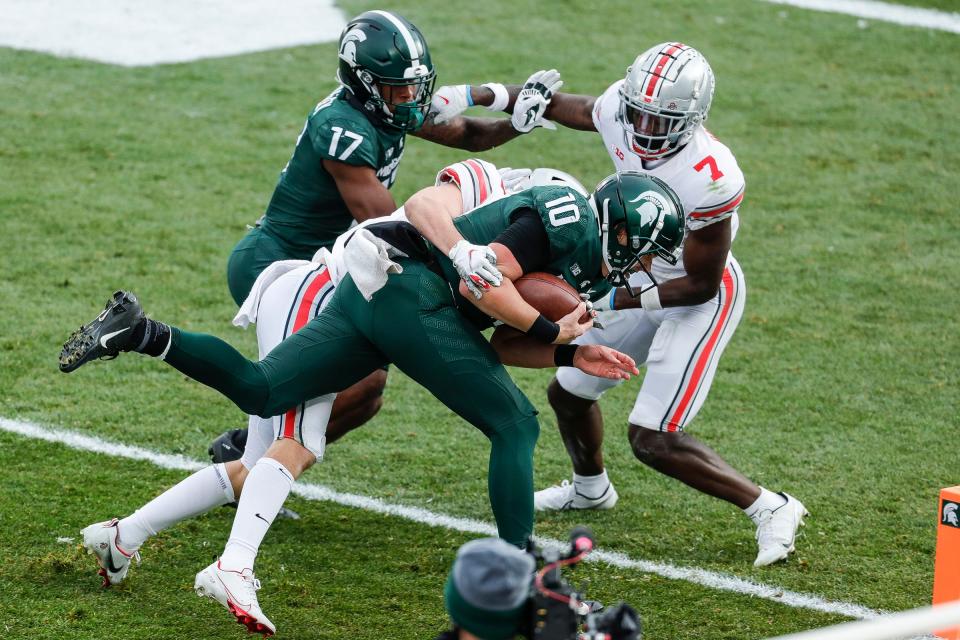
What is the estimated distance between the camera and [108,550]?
4.34 m

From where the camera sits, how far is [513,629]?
270cm

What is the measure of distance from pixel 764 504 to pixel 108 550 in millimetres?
→ 2400

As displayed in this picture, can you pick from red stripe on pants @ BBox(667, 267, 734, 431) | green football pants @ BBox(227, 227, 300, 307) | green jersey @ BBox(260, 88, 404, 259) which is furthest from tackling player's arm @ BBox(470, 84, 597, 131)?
green football pants @ BBox(227, 227, 300, 307)

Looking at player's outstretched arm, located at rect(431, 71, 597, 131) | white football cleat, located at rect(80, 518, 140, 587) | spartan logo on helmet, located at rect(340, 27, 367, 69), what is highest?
spartan logo on helmet, located at rect(340, 27, 367, 69)

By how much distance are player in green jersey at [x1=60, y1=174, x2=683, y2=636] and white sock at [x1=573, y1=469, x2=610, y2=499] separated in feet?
3.94

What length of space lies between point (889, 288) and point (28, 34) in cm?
750

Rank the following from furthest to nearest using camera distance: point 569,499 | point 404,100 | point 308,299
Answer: point 569,499, point 404,100, point 308,299

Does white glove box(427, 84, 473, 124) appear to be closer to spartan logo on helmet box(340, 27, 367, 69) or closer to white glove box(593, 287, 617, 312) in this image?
spartan logo on helmet box(340, 27, 367, 69)

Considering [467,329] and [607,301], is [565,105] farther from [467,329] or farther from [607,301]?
[467,329]

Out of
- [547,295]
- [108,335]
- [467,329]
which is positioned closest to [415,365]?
[467,329]

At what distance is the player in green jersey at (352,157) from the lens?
4.92m

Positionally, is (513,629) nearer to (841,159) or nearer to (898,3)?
(841,159)

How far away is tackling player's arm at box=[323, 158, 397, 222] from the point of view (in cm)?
493

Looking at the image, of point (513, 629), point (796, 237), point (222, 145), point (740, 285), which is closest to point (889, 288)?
point (796, 237)
